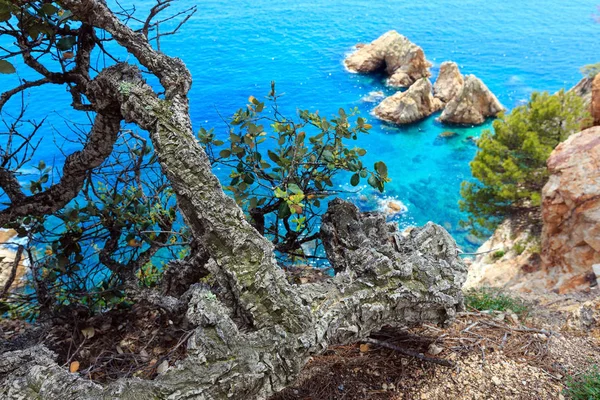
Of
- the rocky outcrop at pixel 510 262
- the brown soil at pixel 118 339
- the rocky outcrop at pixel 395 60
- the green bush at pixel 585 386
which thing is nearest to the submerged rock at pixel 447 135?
the rocky outcrop at pixel 395 60

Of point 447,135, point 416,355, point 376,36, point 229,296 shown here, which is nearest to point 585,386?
point 416,355

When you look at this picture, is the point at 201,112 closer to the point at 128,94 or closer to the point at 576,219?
the point at 576,219

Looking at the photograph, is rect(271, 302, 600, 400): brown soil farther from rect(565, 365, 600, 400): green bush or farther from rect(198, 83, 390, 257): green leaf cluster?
rect(198, 83, 390, 257): green leaf cluster

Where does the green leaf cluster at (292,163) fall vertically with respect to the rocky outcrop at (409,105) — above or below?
above

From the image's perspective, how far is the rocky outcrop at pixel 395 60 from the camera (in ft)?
70.3

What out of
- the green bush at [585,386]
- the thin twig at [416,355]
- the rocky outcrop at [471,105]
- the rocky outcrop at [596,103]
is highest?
the thin twig at [416,355]

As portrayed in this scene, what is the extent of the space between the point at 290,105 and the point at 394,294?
1719 centimetres

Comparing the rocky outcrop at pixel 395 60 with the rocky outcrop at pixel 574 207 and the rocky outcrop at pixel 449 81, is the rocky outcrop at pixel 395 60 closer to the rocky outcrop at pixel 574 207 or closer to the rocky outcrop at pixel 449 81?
the rocky outcrop at pixel 449 81

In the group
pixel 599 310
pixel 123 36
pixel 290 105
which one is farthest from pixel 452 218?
pixel 123 36

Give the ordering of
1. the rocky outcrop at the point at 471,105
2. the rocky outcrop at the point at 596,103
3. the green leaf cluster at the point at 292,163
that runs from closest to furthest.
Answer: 1. the green leaf cluster at the point at 292,163
2. the rocky outcrop at the point at 596,103
3. the rocky outcrop at the point at 471,105

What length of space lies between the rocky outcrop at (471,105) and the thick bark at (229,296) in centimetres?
1773

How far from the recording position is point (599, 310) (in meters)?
4.02

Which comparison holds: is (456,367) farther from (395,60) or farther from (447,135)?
(395,60)

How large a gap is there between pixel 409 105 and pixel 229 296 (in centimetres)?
1800
